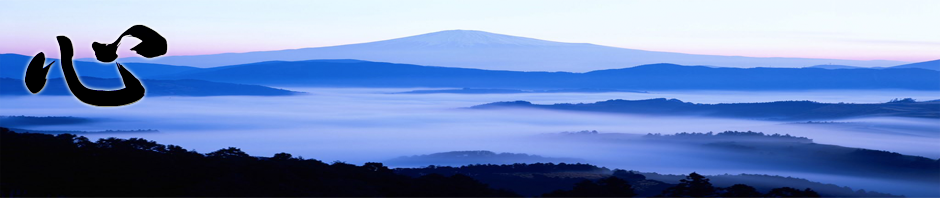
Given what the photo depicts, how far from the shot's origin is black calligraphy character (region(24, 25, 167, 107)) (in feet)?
56.3

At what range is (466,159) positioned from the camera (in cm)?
14450

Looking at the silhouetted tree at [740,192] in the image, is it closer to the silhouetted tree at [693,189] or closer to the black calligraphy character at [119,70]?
the silhouetted tree at [693,189]

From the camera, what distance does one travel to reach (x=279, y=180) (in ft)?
80.7

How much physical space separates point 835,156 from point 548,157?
43067mm

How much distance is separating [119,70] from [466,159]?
128 m

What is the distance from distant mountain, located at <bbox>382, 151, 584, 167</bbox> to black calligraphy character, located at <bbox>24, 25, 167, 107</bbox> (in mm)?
115992

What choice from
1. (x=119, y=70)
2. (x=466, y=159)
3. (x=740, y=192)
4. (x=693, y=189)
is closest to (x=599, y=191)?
(x=693, y=189)

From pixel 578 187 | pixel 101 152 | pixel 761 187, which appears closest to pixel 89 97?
pixel 101 152

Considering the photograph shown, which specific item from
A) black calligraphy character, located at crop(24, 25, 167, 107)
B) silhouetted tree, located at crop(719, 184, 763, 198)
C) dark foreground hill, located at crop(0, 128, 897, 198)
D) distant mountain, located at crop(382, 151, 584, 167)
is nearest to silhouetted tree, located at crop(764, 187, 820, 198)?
dark foreground hill, located at crop(0, 128, 897, 198)

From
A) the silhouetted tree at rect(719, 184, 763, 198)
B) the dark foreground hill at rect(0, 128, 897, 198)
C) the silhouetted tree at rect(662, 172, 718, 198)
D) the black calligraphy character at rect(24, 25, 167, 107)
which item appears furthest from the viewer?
the silhouetted tree at rect(662, 172, 718, 198)

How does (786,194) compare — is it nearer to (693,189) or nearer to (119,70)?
(693,189)

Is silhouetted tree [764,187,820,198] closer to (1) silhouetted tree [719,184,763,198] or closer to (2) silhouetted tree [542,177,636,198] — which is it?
(1) silhouetted tree [719,184,763,198]

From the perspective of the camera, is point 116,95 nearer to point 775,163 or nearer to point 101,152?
point 101,152

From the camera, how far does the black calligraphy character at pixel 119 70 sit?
1716 centimetres
